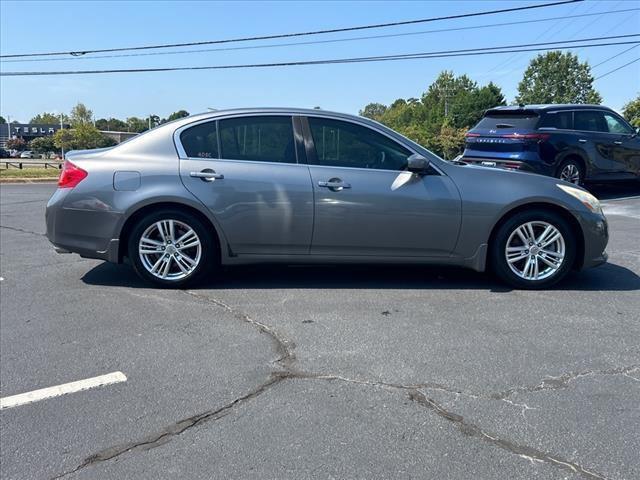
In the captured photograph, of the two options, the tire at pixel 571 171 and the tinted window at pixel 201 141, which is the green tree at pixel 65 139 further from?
the tinted window at pixel 201 141

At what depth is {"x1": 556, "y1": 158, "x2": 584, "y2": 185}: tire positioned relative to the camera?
1035 centimetres

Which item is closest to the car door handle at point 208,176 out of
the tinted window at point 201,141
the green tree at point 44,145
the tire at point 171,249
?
the tinted window at point 201,141

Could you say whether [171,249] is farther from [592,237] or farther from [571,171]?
[571,171]

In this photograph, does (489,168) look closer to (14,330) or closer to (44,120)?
(14,330)

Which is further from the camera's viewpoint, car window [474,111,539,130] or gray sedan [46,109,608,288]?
car window [474,111,539,130]

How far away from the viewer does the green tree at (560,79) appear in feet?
266

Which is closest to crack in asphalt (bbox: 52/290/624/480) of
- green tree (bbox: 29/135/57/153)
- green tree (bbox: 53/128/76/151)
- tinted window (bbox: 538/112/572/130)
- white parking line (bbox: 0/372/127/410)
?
white parking line (bbox: 0/372/127/410)

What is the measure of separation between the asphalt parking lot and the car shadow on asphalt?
0.04 meters

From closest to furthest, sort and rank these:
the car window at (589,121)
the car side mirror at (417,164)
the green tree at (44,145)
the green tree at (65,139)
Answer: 1. the car side mirror at (417,164)
2. the car window at (589,121)
3. the green tree at (65,139)
4. the green tree at (44,145)

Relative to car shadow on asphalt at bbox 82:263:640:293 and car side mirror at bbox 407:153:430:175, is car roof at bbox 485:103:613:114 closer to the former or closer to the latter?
car shadow on asphalt at bbox 82:263:640:293

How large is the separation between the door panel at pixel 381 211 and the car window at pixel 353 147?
0.30 ft

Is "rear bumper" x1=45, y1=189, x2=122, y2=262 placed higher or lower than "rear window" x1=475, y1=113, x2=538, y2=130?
lower

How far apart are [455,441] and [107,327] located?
8.88 feet

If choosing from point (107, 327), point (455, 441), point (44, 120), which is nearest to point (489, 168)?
point (455, 441)
